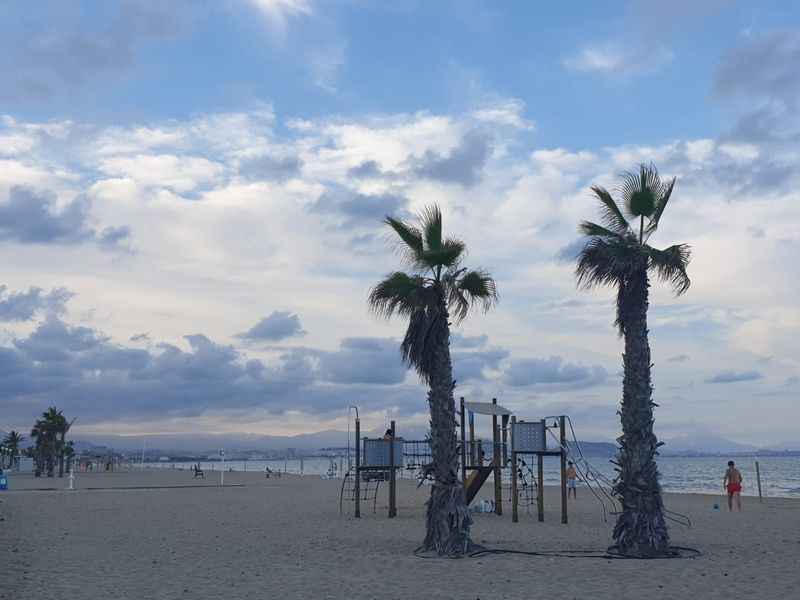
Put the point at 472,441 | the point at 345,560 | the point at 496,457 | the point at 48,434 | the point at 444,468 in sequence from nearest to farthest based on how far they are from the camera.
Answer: the point at 345,560, the point at 444,468, the point at 496,457, the point at 472,441, the point at 48,434

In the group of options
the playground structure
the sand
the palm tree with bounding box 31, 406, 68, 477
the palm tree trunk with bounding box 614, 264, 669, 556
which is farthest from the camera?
the palm tree with bounding box 31, 406, 68, 477

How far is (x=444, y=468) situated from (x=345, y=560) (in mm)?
2602

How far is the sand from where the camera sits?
12.6 m

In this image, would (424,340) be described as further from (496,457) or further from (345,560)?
(496,457)

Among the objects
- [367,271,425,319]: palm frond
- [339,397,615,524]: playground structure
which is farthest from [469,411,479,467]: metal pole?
[367,271,425,319]: palm frond

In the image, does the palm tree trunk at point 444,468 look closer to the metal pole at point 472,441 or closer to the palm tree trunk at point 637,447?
the palm tree trunk at point 637,447

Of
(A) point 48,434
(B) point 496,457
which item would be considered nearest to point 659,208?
(B) point 496,457

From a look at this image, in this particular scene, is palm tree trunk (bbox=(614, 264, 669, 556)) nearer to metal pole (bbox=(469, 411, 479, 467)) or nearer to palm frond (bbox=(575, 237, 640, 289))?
palm frond (bbox=(575, 237, 640, 289))

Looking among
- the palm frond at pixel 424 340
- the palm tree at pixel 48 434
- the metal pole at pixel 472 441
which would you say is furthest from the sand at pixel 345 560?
the palm tree at pixel 48 434

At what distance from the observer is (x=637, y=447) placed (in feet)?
53.7

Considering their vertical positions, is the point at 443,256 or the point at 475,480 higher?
the point at 443,256

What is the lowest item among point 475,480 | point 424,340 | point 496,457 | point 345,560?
point 345,560

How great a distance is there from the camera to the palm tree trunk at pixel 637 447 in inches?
632

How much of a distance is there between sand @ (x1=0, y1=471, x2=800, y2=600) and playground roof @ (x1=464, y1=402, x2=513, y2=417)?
10.9 feet
